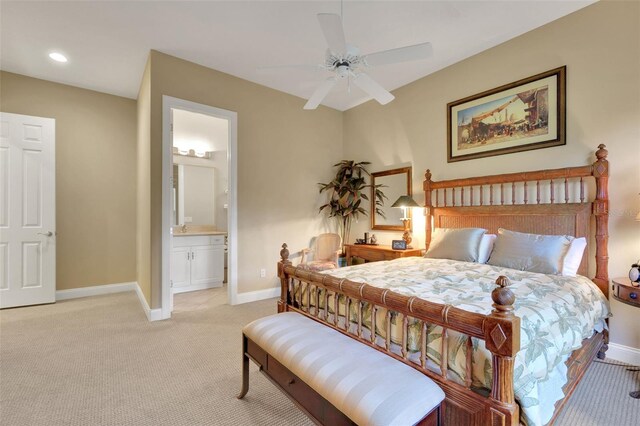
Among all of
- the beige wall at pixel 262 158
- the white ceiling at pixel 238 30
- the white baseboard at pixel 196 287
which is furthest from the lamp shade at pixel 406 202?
the white baseboard at pixel 196 287

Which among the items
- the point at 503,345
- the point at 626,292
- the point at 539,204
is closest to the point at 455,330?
the point at 503,345

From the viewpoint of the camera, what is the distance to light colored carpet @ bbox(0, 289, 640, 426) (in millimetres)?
1786

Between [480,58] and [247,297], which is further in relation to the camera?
[247,297]

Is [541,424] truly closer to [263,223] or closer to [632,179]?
[632,179]

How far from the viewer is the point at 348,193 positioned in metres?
4.89

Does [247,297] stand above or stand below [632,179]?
below

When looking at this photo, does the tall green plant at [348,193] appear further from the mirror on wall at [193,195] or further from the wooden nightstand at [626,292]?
the wooden nightstand at [626,292]

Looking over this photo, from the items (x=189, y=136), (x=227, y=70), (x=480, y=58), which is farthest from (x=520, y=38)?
(x=189, y=136)

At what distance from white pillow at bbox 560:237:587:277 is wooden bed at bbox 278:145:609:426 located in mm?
208

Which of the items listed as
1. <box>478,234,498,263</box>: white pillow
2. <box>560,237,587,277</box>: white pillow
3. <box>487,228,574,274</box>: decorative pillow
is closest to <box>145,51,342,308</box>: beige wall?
<box>478,234,498,263</box>: white pillow

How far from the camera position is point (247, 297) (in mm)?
4137

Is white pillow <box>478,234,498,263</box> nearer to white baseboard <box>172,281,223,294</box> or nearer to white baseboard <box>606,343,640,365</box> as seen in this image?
white baseboard <box>606,343,640,365</box>

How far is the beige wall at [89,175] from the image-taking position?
4.11m

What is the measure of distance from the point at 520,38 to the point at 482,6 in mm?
791
